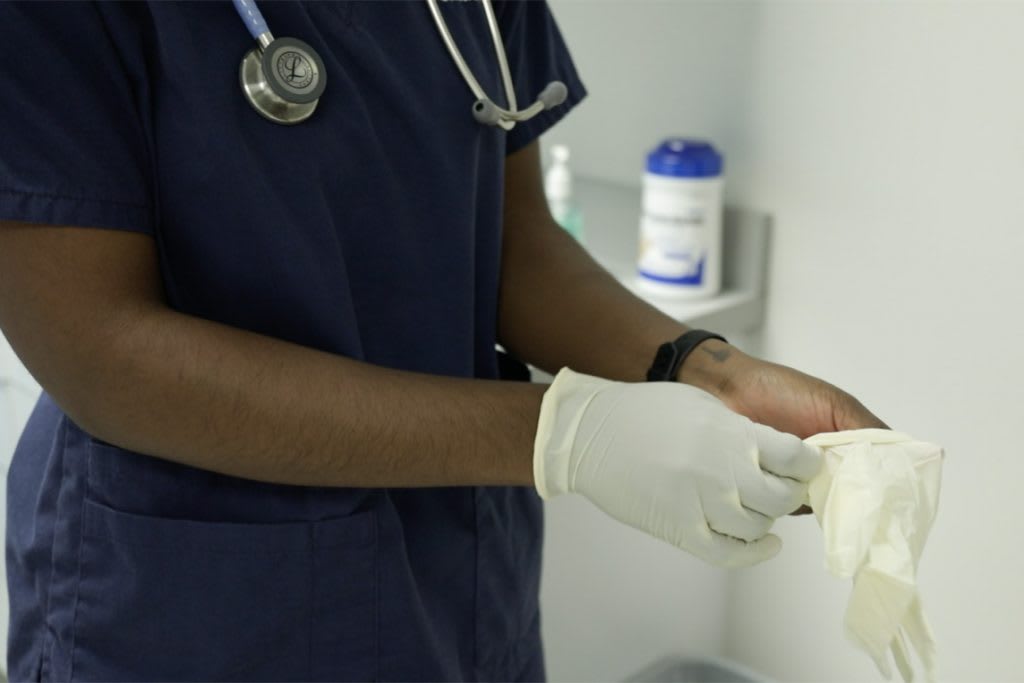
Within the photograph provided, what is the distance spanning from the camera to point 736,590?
→ 1.67 meters

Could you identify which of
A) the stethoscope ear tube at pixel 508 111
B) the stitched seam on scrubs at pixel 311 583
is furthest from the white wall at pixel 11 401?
the stethoscope ear tube at pixel 508 111

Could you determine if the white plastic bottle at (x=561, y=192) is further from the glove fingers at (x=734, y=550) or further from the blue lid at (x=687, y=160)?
the glove fingers at (x=734, y=550)

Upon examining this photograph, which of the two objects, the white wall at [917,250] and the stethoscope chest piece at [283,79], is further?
the white wall at [917,250]

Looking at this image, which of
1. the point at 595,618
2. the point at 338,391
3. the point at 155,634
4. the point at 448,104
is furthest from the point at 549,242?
the point at 595,618

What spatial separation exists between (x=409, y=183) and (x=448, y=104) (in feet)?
0.24

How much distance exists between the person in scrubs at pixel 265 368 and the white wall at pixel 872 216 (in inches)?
15.7

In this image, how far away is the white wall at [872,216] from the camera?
3.98ft

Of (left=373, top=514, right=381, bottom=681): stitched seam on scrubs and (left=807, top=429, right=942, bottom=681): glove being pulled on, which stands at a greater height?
(left=807, top=429, right=942, bottom=681): glove being pulled on

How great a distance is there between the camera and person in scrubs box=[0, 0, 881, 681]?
736 millimetres

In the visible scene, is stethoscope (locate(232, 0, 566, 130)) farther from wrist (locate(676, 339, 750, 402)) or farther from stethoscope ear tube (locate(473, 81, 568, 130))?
wrist (locate(676, 339, 750, 402))

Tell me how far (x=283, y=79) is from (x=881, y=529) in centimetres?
51

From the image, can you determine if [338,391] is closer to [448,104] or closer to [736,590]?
[448,104]

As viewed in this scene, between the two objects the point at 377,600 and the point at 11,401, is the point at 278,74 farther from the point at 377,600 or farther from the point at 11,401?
the point at 11,401

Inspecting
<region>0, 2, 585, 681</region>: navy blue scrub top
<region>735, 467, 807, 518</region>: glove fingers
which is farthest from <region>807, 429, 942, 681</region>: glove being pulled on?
<region>0, 2, 585, 681</region>: navy blue scrub top
